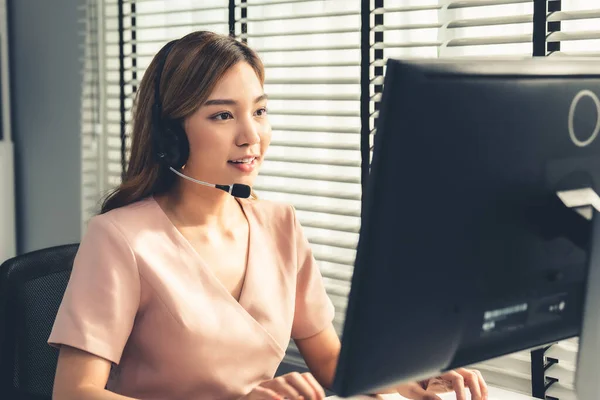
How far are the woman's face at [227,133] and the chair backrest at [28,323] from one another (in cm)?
39

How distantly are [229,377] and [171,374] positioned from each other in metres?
0.10

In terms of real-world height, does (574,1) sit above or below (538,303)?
above

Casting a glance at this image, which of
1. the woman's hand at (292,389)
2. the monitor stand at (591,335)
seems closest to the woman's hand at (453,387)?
the woman's hand at (292,389)

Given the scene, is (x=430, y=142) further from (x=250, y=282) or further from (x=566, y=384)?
(x=566, y=384)

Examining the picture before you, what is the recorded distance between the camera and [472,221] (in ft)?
2.62

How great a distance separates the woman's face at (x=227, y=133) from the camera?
1.45 meters

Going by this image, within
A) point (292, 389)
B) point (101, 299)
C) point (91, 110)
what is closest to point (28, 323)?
point (101, 299)

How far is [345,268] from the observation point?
2.27 meters

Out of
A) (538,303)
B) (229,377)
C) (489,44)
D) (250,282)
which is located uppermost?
(489,44)

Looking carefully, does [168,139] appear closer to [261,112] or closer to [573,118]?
[261,112]

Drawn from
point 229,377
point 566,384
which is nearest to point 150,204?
point 229,377

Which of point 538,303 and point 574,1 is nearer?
point 538,303

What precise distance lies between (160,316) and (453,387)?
1.68 ft

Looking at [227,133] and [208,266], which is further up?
[227,133]
